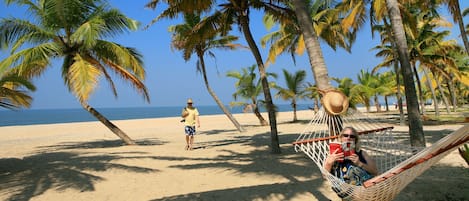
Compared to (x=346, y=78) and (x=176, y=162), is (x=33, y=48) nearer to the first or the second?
(x=176, y=162)

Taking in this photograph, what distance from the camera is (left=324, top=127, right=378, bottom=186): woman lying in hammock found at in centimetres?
257

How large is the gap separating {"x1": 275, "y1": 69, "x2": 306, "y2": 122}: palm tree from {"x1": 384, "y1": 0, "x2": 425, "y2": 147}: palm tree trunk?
43.6 ft

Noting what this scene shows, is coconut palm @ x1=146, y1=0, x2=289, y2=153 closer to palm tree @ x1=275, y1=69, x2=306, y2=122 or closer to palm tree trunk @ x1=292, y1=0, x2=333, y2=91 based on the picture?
palm tree trunk @ x1=292, y1=0, x2=333, y2=91

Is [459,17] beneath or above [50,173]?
above

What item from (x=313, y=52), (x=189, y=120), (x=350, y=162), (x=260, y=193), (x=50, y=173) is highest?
(x=313, y=52)

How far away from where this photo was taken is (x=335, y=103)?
341 cm

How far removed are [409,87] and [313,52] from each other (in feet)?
5.89

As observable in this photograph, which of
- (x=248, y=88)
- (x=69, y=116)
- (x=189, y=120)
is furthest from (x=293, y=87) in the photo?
(x=69, y=116)

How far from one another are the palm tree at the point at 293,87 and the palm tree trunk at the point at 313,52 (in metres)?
14.1

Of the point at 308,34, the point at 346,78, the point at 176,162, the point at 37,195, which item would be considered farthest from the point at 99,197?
the point at 346,78

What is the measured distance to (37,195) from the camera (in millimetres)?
4133

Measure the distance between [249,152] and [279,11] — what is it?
10.4 ft

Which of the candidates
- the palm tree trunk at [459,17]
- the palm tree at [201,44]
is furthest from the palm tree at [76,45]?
the palm tree trunk at [459,17]

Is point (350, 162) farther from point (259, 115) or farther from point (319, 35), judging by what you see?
point (259, 115)
